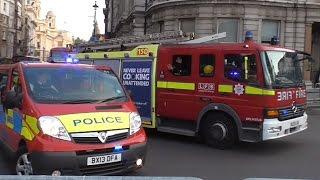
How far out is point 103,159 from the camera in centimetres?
730

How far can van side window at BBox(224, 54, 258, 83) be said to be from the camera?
36.0ft

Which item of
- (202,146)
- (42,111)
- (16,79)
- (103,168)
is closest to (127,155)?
(103,168)

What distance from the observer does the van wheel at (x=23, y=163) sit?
733 centimetres

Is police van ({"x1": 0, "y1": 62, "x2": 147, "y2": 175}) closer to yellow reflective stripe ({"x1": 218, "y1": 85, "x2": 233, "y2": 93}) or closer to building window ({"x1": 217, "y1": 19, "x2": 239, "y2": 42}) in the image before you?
yellow reflective stripe ({"x1": 218, "y1": 85, "x2": 233, "y2": 93})

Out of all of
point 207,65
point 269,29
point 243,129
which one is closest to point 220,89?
point 207,65

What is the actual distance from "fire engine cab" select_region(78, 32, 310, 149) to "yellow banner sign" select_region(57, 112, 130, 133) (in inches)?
157

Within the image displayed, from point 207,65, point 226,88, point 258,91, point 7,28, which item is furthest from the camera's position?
point 7,28

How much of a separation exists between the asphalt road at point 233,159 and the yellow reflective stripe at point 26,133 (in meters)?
0.88

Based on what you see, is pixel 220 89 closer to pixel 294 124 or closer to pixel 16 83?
pixel 294 124

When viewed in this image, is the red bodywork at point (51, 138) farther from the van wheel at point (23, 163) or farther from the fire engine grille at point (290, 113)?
the fire engine grille at point (290, 113)

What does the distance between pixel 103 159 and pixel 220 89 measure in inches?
187

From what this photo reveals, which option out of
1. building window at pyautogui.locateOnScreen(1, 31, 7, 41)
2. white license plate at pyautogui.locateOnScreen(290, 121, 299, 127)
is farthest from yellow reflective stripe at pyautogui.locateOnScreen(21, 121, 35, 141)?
building window at pyautogui.locateOnScreen(1, 31, 7, 41)

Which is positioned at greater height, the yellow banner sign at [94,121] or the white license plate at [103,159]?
the yellow banner sign at [94,121]

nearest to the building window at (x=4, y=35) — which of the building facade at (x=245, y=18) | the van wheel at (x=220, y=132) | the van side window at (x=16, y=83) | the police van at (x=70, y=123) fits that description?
the building facade at (x=245, y=18)
